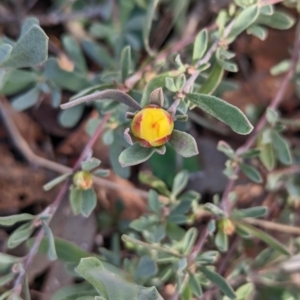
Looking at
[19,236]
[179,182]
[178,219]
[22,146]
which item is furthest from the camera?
[22,146]

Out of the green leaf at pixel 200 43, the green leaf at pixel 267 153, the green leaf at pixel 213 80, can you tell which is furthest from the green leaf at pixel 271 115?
the green leaf at pixel 200 43

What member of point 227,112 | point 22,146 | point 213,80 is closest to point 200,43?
point 213,80

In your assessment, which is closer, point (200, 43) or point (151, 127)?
point (151, 127)

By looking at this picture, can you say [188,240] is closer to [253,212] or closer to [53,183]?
[253,212]

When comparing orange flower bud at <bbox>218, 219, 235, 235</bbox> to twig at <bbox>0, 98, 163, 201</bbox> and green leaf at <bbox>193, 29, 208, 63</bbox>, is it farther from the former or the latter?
twig at <bbox>0, 98, 163, 201</bbox>

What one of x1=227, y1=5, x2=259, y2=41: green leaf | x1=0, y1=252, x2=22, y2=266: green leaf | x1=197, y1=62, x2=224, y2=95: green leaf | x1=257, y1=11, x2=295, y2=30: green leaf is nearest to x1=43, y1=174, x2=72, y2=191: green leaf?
x1=0, y1=252, x2=22, y2=266: green leaf

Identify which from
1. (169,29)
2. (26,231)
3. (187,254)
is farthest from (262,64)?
(26,231)

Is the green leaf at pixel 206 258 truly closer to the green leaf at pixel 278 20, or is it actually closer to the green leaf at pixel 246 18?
the green leaf at pixel 246 18
